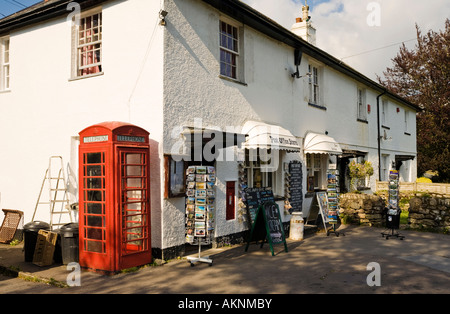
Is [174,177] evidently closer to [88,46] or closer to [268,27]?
[88,46]

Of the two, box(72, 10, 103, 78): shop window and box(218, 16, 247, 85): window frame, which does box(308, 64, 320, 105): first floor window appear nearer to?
box(218, 16, 247, 85): window frame

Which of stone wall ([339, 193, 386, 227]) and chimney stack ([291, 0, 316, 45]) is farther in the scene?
chimney stack ([291, 0, 316, 45])

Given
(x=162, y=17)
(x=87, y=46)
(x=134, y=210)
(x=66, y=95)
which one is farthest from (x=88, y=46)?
(x=134, y=210)

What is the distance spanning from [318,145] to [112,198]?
27.4 feet

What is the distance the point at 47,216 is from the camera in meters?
10.5

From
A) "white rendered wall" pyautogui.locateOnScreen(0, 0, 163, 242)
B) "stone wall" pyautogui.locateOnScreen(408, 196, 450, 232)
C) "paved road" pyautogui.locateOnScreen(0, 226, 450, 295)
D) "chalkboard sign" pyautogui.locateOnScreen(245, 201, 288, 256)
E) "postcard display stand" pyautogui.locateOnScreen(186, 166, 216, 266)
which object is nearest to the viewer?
"paved road" pyautogui.locateOnScreen(0, 226, 450, 295)

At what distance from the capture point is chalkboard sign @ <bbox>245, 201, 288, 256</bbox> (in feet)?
32.1

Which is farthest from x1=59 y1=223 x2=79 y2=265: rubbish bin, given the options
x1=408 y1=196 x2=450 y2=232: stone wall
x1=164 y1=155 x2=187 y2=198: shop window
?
x1=408 y1=196 x2=450 y2=232: stone wall

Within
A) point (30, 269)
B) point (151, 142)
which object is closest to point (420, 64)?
point (151, 142)

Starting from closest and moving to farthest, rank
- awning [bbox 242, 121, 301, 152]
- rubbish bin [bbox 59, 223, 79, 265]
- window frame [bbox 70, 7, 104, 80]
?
rubbish bin [bbox 59, 223, 79, 265], window frame [bbox 70, 7, 104, 80], awning [bbox 242, 121, 301, 152]

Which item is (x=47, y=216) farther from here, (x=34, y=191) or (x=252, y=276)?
(x=252, y=276)

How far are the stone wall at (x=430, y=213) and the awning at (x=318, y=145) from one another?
3.42m

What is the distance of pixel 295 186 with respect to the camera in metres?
13.2

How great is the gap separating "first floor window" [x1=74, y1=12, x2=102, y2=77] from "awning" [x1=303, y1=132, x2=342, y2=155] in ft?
24.8
